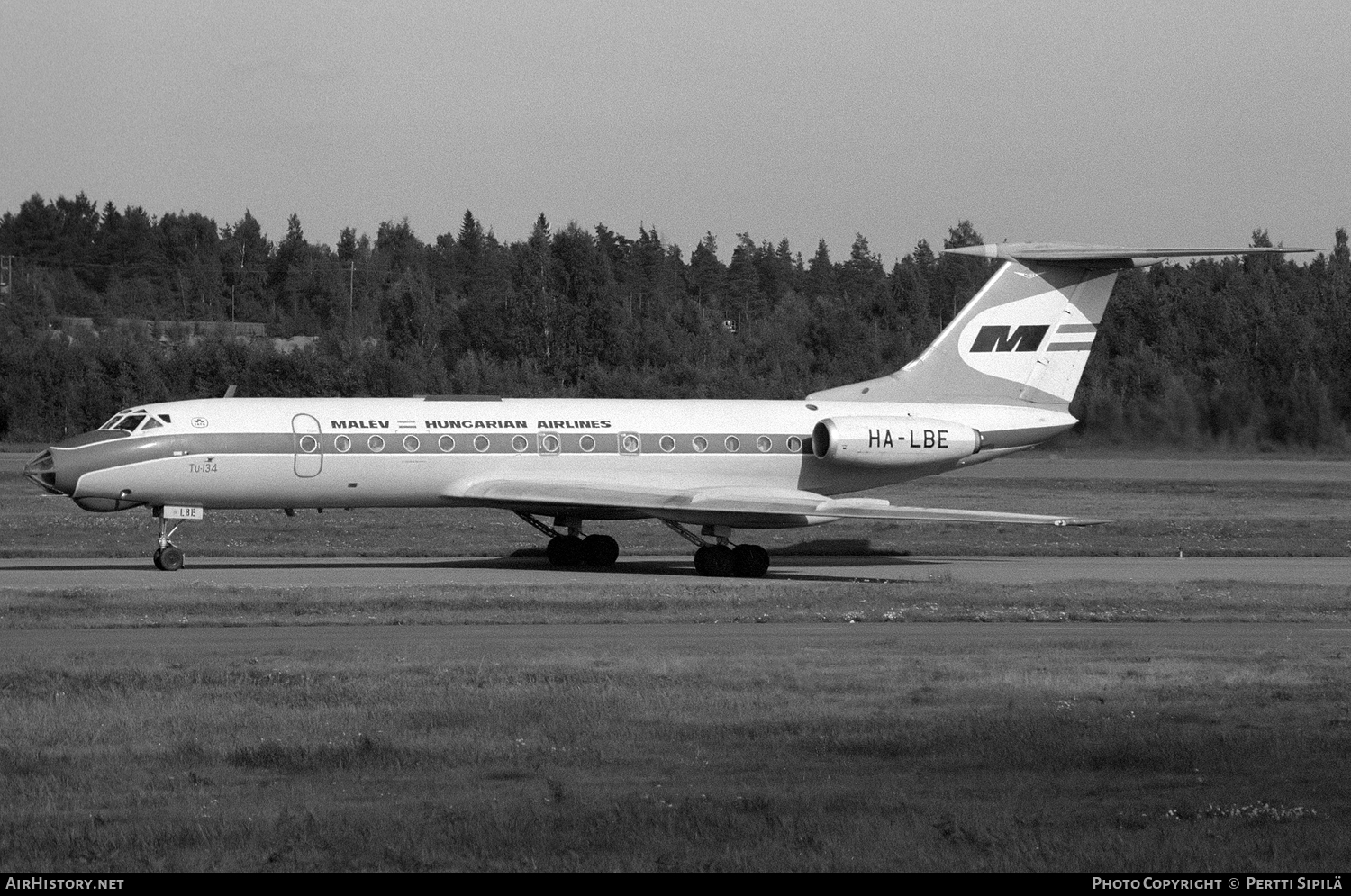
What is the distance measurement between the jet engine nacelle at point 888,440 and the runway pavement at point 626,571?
1.87 meters

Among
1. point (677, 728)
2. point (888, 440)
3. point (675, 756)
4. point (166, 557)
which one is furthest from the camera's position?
point (888, 440)

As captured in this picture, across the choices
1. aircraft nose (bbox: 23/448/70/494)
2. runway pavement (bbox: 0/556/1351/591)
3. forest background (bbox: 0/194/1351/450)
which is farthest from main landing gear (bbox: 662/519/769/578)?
forest background (bbox: 0/194/1351/450)

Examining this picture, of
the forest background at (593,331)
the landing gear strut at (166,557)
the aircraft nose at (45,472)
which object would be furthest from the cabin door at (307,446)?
the forest background at (593,331)

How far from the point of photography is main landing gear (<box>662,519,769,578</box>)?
86.6ft

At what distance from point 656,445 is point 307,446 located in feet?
19.1

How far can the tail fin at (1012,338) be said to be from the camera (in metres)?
29.5

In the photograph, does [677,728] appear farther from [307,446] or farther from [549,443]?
[549,443]

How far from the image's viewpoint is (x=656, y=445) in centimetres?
2778

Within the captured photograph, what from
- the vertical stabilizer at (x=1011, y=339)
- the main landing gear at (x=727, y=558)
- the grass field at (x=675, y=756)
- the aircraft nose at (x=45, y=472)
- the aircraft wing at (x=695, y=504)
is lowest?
the grass field at (x=675, y=756)

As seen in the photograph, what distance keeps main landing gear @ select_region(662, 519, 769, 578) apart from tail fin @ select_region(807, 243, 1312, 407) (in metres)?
4.54

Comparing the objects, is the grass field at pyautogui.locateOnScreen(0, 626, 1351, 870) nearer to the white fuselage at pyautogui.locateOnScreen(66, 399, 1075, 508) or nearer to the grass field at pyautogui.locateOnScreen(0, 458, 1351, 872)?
the grass field at pyautogui.locateOnScreen(0, 458, 1351, 872)

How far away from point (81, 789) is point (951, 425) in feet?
67.6

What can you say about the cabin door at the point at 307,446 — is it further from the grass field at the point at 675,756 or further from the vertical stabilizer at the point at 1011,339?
the vertical stabilizer at the point at 1011,339

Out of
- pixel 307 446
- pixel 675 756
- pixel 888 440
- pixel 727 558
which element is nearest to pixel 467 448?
pixel 307 446
